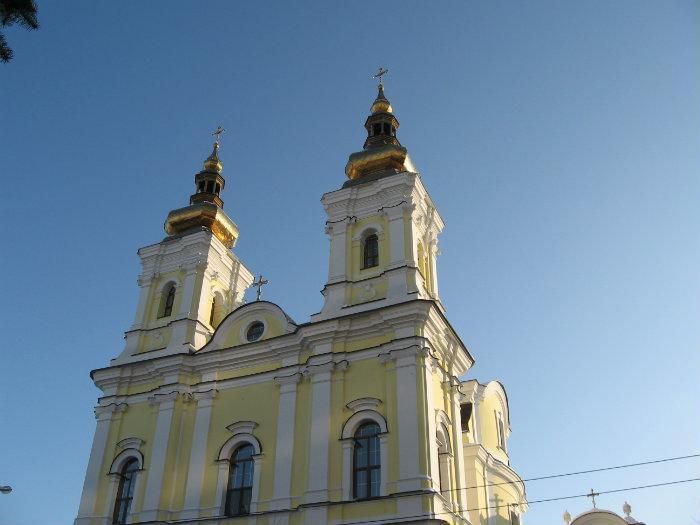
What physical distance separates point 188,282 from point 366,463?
9.48m

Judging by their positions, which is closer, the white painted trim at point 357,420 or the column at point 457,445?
the white painted trim at point 357,420

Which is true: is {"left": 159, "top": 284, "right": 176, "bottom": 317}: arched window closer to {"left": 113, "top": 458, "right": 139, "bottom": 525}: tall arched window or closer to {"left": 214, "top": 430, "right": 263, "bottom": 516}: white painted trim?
{"left": 113, "top": 458, "right": 139, "bottom": 525}: tall arched window

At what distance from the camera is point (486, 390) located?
83.9 ft

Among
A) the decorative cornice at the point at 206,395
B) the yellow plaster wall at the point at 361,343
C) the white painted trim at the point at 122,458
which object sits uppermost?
the yellow plaster wall at the point at 361,343

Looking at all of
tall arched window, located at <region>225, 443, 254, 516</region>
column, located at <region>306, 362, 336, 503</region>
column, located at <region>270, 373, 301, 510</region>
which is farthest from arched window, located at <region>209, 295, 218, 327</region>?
column, located at <region>306, 362, 336, 503</region>

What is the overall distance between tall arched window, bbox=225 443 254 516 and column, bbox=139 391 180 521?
194 centimetres

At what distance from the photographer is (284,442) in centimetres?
1898

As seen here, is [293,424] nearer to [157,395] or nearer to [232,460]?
[232,460]

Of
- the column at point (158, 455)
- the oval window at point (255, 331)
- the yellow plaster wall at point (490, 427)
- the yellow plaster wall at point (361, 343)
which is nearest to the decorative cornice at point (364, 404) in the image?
the yellow plaster wall at point (361, 343)

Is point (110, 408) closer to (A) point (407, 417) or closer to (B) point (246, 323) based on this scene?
(B) point (246, 323)

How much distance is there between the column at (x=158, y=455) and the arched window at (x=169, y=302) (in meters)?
3.40

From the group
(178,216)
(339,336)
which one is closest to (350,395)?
(339,336)

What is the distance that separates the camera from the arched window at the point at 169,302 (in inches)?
955

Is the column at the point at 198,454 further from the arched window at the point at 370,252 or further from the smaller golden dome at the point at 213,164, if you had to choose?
the smaller golden dome at the point at 213,164
